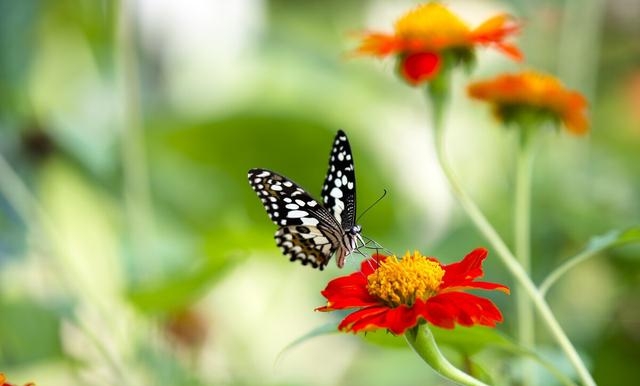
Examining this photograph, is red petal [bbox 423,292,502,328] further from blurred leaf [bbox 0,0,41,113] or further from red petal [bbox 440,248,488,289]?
blurred leaf [bbox 0,0,41,113]

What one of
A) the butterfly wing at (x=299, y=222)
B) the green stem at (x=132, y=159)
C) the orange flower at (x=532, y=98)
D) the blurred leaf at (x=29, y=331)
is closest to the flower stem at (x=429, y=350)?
the butterfly wing at (x=299, y=222)

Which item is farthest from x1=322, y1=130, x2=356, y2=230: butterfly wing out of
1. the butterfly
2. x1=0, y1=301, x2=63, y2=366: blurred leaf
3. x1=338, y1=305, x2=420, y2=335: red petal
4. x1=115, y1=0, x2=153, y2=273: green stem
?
x1=0, y1=301, x2=63, y2=366: blurred leaf

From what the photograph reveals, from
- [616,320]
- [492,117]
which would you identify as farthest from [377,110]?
[492,117]

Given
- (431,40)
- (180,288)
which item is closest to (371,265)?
(431,40)

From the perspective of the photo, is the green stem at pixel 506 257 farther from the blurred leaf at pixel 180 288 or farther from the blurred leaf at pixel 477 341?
the blurred leaf at pixel 180 288

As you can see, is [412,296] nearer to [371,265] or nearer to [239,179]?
[371,265]
